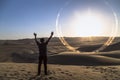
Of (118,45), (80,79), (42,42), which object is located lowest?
(80,79)

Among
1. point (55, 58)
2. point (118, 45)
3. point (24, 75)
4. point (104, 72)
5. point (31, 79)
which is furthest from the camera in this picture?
point (118, 45)

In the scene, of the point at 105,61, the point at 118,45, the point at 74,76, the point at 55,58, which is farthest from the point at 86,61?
the point at 118,45

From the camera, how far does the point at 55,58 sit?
3872cm

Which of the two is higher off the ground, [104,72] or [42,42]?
[42,42]

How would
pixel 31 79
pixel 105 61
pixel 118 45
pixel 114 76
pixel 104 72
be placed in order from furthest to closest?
pixel 118 45 → pixel 105 61 → pixel 104 72 → pixel 114 76 → pixel 31 79

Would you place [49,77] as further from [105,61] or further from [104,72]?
[105,61]

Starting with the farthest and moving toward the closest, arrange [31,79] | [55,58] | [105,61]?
[55,58] < [105,61] < [31,79]

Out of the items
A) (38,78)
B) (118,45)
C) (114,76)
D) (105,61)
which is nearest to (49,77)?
(38,78)

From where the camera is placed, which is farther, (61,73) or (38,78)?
(61,73)

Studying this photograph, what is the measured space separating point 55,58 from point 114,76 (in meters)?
23.6

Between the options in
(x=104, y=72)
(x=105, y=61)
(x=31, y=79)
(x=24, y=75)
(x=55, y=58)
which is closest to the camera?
(x=31, y=79)

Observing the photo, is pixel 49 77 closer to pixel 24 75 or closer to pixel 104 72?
pixel 24 75

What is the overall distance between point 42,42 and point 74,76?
2743 millimetres

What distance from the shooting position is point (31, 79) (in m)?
13.6
